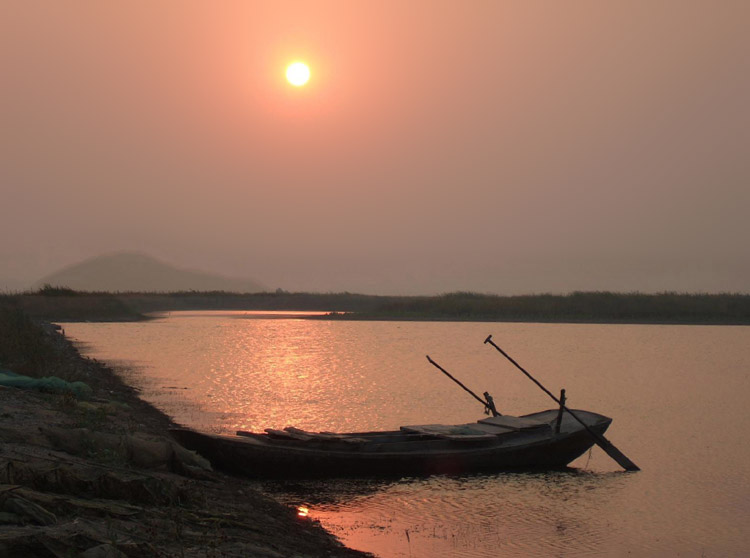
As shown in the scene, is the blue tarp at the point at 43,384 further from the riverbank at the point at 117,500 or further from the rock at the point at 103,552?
the rock at the point at 103,552

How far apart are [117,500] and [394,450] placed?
6.20 m

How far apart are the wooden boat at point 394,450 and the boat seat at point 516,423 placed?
0.02m

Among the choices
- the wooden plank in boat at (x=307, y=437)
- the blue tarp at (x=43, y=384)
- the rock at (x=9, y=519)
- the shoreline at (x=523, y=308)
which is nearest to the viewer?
the rock at (x=9, y=519)

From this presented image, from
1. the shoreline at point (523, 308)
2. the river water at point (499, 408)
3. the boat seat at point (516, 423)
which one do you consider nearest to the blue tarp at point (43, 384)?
the river water at point (499, 408)

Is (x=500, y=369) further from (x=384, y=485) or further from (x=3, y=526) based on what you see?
(x=3, y=526)

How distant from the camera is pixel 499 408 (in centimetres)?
2328

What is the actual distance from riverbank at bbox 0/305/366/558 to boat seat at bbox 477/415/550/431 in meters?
5.18

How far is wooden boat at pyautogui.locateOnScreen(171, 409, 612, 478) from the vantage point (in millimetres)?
13438

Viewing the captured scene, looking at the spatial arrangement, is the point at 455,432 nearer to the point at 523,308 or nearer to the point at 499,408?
the point at 499,408

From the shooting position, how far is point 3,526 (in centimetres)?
644

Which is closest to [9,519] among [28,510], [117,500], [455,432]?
[28,510]

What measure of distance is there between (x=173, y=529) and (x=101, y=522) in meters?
0.74

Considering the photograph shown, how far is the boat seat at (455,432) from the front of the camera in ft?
47.4

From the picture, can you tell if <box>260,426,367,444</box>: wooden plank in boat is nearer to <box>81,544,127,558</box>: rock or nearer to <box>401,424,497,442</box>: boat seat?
<box>401,424,497,442</box>: boat seat
